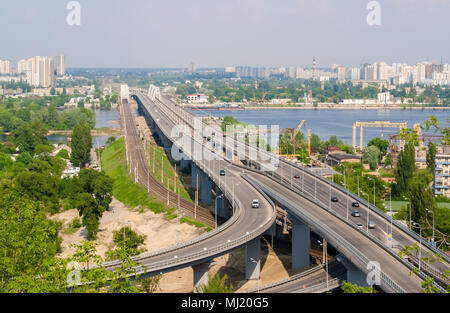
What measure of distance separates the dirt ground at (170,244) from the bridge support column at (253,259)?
26 centimetres

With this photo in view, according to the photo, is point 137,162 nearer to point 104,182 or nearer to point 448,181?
point 104,182

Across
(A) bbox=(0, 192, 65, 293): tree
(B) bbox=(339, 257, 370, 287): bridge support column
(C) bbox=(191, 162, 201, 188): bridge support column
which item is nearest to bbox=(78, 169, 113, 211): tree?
(C) bbox=(191, 162, 201, 188): bridge support column

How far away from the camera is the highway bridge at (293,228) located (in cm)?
1291

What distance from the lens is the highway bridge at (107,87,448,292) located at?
1291 cm

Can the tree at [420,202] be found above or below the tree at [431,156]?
below

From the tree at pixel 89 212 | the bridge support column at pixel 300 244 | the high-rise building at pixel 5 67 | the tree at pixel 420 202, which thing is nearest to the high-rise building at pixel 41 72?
the high-rise building at pixel 5 67

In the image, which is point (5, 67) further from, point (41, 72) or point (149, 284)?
point (149, 284)

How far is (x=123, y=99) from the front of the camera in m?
98.0

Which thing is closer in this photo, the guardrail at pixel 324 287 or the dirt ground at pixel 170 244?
the guardrail at pixel 324 287

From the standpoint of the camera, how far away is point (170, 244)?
21.0 metres

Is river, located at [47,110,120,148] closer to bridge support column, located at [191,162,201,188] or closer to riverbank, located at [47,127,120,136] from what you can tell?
riverbank, located at [47,127,120,136]

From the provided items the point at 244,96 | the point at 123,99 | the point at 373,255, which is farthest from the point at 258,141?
the point at 244,96

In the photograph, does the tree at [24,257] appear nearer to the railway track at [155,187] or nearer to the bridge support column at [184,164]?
the railway track at [155,187]
